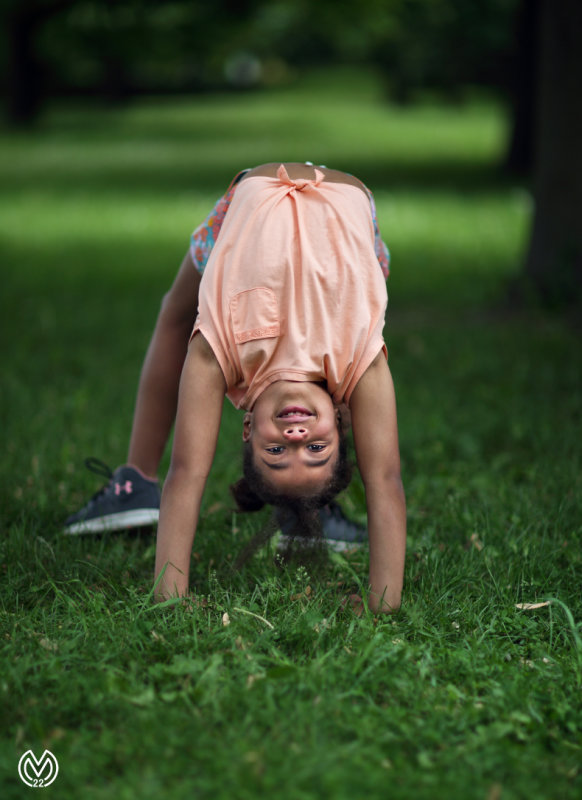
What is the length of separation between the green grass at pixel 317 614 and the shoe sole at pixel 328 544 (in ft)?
0.19

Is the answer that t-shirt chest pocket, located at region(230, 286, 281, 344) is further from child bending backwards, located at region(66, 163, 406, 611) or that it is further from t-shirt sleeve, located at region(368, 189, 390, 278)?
t-shirt sleeve, located at region(368, 189, 390, 278)

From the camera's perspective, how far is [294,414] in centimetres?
271

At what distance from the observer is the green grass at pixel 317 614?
7.32 feet

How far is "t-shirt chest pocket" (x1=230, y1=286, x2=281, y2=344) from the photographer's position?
278cm

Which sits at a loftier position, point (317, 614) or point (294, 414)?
point (294, 414)

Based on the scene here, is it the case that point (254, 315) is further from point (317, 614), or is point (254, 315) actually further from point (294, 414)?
point (317, 614)

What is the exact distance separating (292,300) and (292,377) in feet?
0.74

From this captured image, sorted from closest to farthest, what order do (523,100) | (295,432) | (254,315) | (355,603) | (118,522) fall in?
(295,432)
(254,315)
(355,603)
(118,522)
(523,100)

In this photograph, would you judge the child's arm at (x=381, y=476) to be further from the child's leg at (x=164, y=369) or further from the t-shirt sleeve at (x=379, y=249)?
the child's leg at (x=164, y=369)

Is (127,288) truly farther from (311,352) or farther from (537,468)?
(311,352)

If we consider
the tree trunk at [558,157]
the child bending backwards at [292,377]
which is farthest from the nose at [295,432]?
the tree trunk at [558,157]

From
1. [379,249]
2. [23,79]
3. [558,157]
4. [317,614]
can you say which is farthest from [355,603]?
[23,79]

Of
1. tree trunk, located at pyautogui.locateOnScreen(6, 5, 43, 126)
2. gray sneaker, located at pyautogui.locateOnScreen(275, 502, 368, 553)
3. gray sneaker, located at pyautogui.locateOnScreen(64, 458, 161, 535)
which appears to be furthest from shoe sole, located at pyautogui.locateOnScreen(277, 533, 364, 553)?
tree trunk, located at pyautogui.locateOnScreen(6, 5, 43, 126)

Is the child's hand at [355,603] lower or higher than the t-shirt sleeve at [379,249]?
lower
